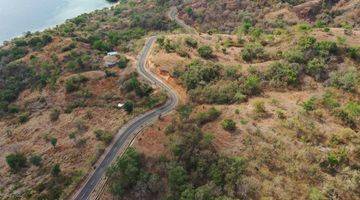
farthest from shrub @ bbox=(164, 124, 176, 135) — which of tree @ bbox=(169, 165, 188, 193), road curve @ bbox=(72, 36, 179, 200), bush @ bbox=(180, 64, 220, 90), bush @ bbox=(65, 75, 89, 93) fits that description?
bush @ bbox=(65, 75, 89, 93)

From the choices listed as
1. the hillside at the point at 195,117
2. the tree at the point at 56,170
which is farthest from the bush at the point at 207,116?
the tree at the point at 56,170

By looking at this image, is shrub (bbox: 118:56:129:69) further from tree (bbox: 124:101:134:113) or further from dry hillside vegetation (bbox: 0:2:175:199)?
tree (bbox: 124:101:134:113)

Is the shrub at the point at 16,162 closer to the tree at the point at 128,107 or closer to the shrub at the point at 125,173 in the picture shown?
the shrub at the point at 125,173

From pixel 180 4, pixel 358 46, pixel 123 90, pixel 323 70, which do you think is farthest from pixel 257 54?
pixel 180 4

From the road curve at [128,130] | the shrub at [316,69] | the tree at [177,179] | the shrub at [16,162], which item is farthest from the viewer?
the shrub at [316,69]

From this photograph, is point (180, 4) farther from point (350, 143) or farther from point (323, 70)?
point (350, 143)

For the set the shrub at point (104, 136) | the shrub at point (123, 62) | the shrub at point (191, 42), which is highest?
the shrub at point (191, 42)

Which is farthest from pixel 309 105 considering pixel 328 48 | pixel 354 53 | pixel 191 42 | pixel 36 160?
pixel 36 160
